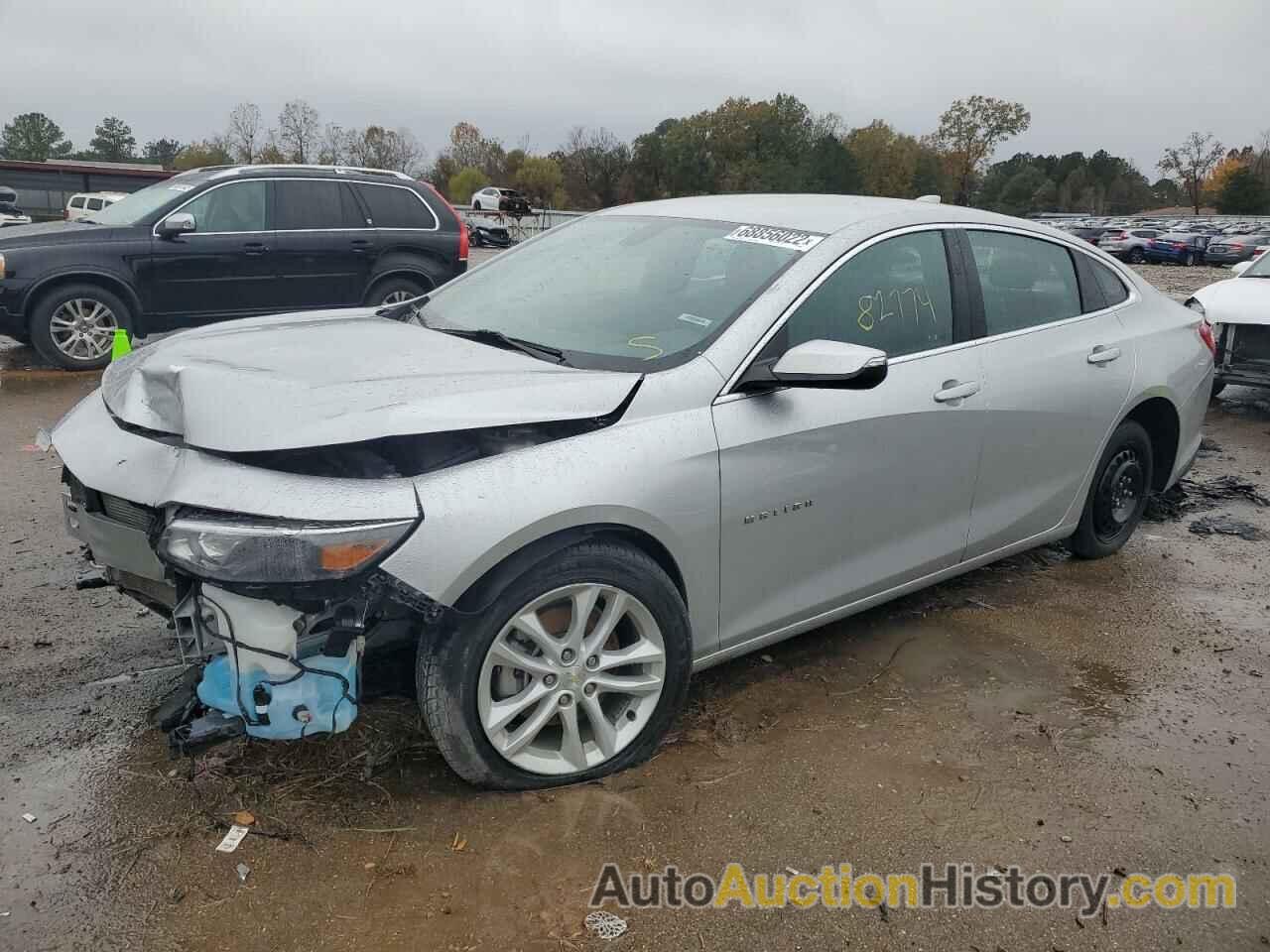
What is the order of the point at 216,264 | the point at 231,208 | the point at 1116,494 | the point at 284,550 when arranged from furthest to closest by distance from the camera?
the point at 231,208
the point at 216,264
the point at 1116,494
the point at 284,550

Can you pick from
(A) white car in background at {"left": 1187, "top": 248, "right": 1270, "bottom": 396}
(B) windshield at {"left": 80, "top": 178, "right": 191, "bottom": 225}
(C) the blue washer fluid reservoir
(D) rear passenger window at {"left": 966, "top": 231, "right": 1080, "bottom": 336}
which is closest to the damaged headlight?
(C) the blue washer fluid reservoir

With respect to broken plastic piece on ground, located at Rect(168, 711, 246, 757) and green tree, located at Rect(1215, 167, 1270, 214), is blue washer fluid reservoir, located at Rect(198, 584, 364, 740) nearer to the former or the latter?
broken plastic piece on ground, located at Rect(168, 711, 246, 757)

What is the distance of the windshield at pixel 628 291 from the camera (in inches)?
127

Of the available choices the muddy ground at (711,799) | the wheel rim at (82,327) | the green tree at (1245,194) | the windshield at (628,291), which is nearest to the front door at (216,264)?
the wheel rim at (82,327)

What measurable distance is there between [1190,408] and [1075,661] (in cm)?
177

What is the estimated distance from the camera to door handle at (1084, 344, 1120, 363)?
4.32 meters

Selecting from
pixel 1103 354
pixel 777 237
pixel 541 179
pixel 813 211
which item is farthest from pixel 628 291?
pixel 541 179

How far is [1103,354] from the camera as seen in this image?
438 centimetres

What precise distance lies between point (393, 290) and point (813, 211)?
7.09 meters

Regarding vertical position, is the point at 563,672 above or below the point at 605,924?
above

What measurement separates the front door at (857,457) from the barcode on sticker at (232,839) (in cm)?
149

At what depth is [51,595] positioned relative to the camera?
4246 mm

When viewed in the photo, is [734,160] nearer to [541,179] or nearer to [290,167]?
[541,179]

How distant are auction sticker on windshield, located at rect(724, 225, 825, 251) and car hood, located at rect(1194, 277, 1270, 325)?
21.1 ft
